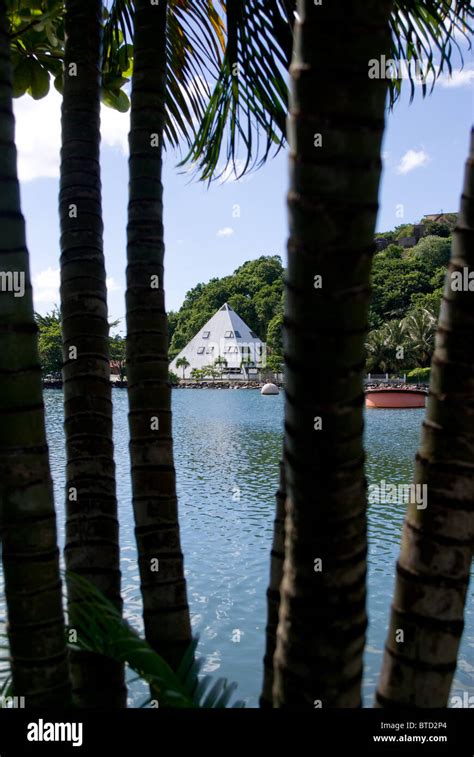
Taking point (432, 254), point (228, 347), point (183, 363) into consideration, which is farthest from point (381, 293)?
point (183, 363)

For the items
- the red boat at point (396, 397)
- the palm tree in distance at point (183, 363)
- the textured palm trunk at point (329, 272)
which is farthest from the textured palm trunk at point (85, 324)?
the palm tree in distance at point (183, 363)

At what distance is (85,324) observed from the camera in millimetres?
3162

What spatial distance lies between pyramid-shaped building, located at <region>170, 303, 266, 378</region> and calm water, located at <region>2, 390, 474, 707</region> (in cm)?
6304

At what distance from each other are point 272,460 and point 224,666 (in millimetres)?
17099

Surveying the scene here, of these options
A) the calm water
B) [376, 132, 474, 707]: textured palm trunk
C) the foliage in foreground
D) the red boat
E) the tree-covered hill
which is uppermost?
the tree-covered hill

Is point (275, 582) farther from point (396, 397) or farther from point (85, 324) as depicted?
point (396, 397)

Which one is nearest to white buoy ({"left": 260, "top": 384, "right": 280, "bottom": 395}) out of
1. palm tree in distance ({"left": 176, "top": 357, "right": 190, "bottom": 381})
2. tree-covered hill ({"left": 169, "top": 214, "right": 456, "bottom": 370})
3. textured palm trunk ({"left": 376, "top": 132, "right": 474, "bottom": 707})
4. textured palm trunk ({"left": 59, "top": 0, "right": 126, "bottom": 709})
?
tree-covered hill ({"left": 169, "top": 214, "right": 456, "bottom": 370})

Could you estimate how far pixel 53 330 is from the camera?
7950 cm

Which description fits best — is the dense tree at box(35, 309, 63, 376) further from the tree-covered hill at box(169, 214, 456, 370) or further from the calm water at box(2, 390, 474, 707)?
the calm water at box(2, 390, 474, 707)

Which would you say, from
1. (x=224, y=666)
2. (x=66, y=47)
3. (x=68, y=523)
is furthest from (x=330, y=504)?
(x=224, y=666)

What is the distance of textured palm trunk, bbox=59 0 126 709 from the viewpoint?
119 inches

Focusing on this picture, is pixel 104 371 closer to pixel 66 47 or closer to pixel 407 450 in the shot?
pixel 66 47

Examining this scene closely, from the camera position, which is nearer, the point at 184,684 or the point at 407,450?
the point at 184,684

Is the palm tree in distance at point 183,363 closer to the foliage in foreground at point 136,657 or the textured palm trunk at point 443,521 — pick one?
the foliage in foreground at point 136,657
